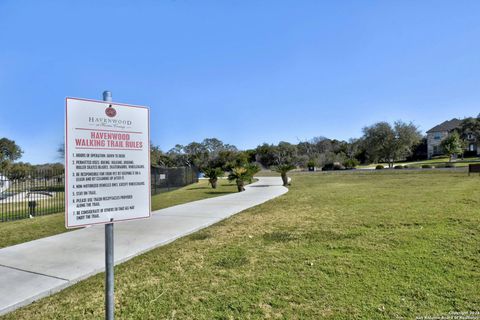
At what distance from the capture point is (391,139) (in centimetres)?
4988

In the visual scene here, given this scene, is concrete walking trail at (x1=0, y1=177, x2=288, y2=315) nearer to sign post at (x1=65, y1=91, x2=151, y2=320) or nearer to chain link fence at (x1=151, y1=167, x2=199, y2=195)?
sign post at (x1=65, y1=91, x2=151, y2=320)

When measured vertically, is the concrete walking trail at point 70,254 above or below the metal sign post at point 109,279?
below

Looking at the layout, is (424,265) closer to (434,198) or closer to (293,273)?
(293,273)

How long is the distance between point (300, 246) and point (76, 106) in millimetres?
4181

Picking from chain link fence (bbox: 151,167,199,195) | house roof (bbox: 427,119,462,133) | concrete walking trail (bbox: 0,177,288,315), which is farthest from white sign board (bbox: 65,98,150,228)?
house roof (bbox: 427,119,462,133)

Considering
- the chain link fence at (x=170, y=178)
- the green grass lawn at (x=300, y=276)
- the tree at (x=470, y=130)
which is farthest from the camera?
the tree at (x=470, y=130)

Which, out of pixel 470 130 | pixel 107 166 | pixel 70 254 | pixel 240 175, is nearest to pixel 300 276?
pixel 107 166

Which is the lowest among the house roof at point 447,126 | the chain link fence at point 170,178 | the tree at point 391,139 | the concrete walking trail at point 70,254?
the concrete walking trail at point 70,254

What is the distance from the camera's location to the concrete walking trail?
12.2 ft

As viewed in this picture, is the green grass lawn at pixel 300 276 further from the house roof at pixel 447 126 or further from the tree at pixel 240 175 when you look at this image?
the house roof at pixel 447 126

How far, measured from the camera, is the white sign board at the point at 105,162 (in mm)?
2133

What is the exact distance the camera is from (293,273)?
398cm

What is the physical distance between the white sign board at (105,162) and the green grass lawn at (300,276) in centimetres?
142

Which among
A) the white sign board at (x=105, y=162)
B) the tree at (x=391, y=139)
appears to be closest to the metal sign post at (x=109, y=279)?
the white sign board at (x=105, y=162)
